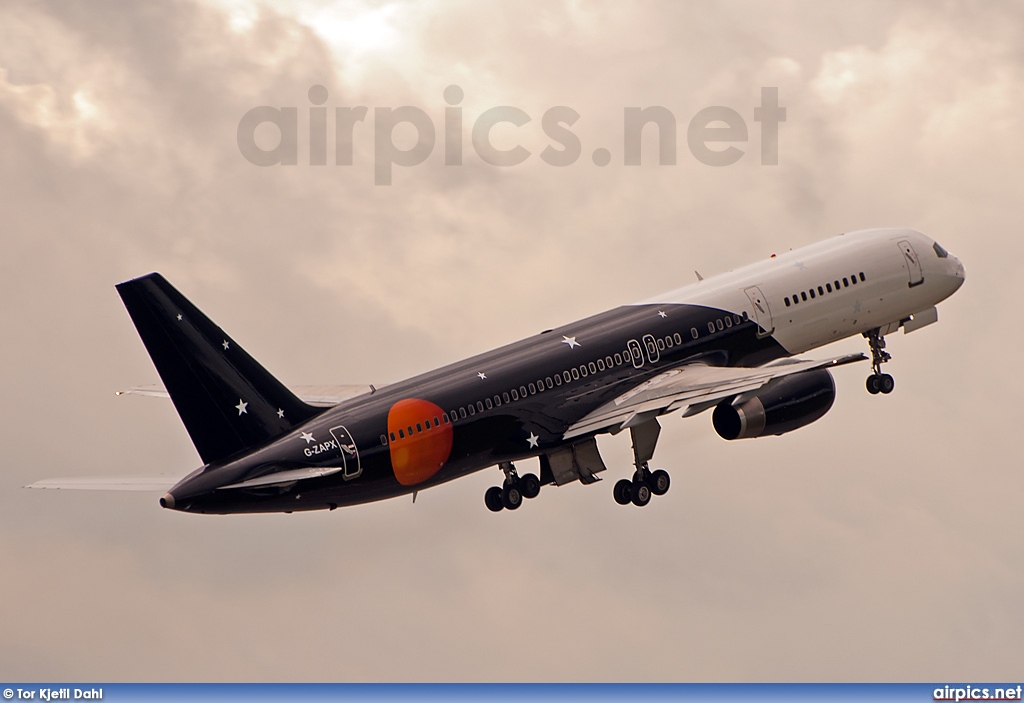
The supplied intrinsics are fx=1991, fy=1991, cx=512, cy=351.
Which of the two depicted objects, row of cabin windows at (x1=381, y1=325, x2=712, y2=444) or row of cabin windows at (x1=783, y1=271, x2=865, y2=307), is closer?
row of cabin windows at (x1=381, y1=325, x2=712, y2=444)

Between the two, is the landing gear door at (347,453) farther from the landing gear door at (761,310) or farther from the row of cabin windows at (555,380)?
the landing gear door at (761,310)

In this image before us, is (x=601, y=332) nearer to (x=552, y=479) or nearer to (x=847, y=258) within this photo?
(x=552, y=479)

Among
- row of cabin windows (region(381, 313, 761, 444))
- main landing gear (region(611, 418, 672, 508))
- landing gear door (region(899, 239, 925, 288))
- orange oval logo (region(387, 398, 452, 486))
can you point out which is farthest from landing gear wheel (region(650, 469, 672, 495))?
landing gear door (region(899, 239, 925, 288))

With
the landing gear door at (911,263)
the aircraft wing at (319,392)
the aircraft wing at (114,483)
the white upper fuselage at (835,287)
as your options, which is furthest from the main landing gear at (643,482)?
the aircraft wing at (114,483)

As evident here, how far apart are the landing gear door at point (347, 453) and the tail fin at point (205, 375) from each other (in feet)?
5.32

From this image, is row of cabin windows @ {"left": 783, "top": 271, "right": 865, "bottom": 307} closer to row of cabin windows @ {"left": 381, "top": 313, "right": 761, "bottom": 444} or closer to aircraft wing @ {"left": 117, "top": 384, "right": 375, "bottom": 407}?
row of cabin windows @ {"left": 381, "top": 313, "right": 761, "bottom": 444}

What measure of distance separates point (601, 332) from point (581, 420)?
3221mm

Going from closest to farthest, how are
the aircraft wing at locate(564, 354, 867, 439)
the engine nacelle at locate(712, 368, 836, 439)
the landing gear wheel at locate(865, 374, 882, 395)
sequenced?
the aircraft wing at locate(564, 354, 867, 439) < the engine nacelle at locate(712, 368, 836, 439) < the landing gear wheel at locate(865, 374, 882, 395)

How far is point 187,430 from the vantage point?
60062mm

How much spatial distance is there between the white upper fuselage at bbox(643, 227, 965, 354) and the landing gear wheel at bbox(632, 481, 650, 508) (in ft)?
21.2

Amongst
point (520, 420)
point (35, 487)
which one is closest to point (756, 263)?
point (520, 420)

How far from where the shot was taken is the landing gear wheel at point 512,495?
67.5m

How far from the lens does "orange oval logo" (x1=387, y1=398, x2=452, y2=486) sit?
6222 cm

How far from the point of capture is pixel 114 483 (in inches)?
2336
